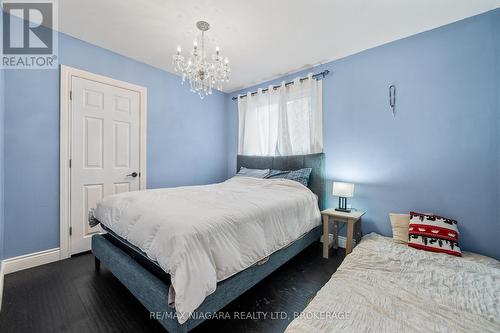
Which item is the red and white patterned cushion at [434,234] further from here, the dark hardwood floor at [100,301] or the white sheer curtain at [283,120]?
the white sheer curtain at [283,120]

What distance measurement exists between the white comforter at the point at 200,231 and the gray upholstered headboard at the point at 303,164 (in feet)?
2.45

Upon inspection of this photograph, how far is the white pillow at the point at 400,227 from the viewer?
7.20ft

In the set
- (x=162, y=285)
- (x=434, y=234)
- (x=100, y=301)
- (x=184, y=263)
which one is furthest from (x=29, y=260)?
(x=434, y=234)

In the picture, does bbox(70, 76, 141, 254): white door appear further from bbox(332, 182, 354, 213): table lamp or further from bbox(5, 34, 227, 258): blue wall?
bbox(332, 182, 354, 213): table lamp

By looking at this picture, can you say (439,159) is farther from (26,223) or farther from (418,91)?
(26,223)

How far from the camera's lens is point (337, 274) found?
65.2 inches

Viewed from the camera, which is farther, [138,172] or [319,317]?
[138,172]

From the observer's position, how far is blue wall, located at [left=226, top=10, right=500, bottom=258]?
77.8 inches

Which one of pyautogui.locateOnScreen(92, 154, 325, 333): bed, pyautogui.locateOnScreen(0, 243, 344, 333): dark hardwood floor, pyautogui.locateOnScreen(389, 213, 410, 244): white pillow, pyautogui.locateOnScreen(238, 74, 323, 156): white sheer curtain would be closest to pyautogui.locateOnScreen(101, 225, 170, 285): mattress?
pyautogui.locateOnScreen(92, 154, 325, 333): bed

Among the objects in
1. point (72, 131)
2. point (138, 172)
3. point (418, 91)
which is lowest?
point (138, 172)

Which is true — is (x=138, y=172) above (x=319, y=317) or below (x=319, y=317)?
above

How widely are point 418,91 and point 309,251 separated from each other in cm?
233

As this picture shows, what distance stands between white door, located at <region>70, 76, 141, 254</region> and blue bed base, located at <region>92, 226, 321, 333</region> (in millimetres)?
773

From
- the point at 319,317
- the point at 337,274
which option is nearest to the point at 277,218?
the point at 337,274
